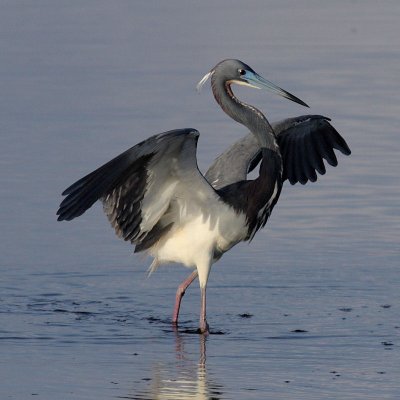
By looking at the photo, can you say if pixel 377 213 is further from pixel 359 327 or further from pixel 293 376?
pixel 293 376

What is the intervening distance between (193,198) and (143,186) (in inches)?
17.8

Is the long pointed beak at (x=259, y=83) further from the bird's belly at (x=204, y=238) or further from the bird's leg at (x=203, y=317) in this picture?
the bird's leg at (x=203, y=317)

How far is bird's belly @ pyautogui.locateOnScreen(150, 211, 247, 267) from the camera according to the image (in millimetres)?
11031

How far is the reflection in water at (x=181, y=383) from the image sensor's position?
28.6 feet

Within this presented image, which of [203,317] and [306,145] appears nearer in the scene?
[203,317]

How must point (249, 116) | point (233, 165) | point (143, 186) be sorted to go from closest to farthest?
1. point (143, 186)
2. point (249, 116)
3. point (233, 165)

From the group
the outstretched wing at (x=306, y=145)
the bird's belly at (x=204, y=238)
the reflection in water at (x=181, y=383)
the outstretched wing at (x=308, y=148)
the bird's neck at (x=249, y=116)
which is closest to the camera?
the reflection in water at (x=181, y=383)

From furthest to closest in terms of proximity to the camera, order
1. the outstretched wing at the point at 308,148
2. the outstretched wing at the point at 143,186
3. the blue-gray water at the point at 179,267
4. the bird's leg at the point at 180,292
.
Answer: the outstretched wing at the point at 308,148 → the bird's leg at the point at 180,292 → the outstretched wing at the point at 143,186 → the blue-gray water at the point at 179,267

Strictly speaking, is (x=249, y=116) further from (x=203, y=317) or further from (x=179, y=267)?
(x=179, y=267)

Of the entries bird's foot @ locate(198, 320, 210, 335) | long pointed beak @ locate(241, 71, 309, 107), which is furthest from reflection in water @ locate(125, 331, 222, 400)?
long pointed beak @ locate(241, 71, 309, 107)

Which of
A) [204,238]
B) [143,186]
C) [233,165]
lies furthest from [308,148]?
[143,186]

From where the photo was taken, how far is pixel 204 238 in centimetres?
1105

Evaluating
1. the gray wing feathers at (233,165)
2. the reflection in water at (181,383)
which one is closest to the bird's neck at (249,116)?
the gray wing feathers at (233,165)

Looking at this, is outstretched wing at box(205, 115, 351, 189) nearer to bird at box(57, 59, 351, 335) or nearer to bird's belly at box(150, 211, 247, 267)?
bird at box(57, 59, 351, 335)
